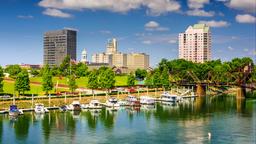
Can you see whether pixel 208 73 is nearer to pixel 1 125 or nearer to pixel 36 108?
pixel 36 108

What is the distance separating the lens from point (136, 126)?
260 feet

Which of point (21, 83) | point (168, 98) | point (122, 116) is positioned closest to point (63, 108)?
point (21, 83)

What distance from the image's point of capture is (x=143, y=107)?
110 metres

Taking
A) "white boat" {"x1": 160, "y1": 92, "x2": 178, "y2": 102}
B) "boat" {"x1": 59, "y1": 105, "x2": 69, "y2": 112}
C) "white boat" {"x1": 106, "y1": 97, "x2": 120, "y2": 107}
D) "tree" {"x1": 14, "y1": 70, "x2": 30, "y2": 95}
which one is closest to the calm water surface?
"boat" {"x1": 59, "y1": 105, "x2": 69, "y2": 112}

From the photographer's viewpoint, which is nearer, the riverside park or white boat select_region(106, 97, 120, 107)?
the riverside park

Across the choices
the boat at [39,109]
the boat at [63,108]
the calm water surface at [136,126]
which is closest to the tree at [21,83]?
the boat at [39,109]

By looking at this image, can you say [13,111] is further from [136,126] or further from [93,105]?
[136,126]

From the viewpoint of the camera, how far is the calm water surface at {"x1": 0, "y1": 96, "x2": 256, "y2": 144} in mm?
66188

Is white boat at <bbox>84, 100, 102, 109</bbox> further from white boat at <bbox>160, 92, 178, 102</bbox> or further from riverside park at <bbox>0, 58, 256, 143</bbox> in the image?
white boat at <bbox>160, 92, 178, 102</bbox>

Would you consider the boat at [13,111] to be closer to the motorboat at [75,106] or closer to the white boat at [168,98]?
the motorboat at [75,106]

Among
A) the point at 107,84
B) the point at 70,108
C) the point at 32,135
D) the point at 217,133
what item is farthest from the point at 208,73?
the point at 32,135

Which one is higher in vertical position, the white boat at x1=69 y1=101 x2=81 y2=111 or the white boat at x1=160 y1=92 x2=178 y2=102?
the white boat at x1=160 y1=92 x2=178 y2=102

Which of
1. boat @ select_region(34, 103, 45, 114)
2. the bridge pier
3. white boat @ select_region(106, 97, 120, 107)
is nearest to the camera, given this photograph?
boat @ select_region(34, 103, 45, 114)

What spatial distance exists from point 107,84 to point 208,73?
5913cm
